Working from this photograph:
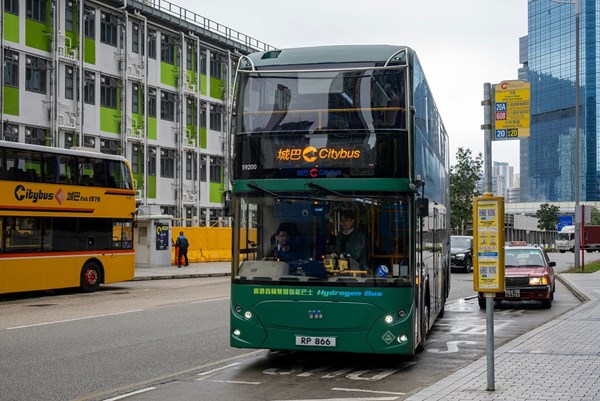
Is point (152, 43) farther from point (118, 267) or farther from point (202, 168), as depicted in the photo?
point (118, 267)

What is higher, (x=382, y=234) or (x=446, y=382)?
(x=382, y=234)

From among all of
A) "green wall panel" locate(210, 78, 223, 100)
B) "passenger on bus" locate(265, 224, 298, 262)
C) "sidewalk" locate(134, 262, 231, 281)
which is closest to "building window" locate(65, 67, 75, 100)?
"sidewalk" locate(134, 262, 231, 281)

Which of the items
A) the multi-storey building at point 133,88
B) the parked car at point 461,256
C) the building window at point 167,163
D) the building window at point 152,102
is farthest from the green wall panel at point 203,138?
the parked car at point 461,256

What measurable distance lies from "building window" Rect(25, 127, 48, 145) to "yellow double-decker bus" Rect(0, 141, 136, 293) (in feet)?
53.0

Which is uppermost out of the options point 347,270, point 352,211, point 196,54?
point 196,54

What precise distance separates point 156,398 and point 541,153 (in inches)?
5679

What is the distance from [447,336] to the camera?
15.0 meters

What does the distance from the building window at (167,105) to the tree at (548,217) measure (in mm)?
77723

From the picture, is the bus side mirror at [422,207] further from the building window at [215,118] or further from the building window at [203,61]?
the building window at [215,118]

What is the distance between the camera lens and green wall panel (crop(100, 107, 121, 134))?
46438 millimetres

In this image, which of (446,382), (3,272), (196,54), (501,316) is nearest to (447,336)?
(501,316)

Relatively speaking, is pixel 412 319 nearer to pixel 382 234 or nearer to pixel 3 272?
pixel 382 234

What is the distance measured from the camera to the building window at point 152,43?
50.6 metres

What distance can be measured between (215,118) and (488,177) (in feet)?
166
